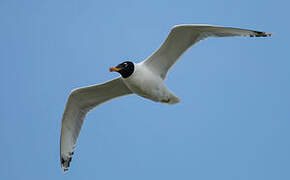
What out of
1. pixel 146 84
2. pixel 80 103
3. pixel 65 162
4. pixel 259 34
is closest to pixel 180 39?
pixel 146 84

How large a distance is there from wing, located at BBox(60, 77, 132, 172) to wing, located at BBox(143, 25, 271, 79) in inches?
30.0

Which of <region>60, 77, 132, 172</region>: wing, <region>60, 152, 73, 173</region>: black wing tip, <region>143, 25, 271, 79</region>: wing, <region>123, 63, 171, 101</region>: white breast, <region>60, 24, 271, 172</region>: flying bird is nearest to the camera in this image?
<region>143, 25, 271, 79</region>: wing

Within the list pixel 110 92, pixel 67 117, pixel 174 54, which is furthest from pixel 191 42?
pixel 67 117

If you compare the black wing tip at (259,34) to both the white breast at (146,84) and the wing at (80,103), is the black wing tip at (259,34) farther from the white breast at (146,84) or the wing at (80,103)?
the wing at (80,103)

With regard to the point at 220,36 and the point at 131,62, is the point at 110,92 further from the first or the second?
the point at 220,36

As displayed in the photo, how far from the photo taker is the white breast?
313 inches

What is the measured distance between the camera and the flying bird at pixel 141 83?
7.81m

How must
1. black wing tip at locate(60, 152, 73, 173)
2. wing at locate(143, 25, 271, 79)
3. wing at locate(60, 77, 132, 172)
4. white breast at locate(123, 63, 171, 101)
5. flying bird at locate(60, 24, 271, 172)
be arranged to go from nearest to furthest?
wing at locate(143, 25, 271, 79) → flying bird at locate(60, 24, 271, 172) → white breast at locate(123, 63, 171, 101) → wing at locate(60, 77, 132, 172) → black wing tip at locate(60, 152, 73, 173)

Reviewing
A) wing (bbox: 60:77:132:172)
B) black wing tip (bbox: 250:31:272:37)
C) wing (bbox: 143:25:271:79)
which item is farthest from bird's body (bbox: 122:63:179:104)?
black wing tip (bbox: 250:31:272:37)

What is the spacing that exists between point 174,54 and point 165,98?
710 mm

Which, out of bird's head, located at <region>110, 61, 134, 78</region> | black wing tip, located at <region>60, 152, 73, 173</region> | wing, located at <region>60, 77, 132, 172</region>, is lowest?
black wing tip, located at <region>60, 152, 73, 173</region>

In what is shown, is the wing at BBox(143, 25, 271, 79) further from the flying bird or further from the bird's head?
the bird's head

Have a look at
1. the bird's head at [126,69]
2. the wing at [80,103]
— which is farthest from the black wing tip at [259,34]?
the wing at [80,103]

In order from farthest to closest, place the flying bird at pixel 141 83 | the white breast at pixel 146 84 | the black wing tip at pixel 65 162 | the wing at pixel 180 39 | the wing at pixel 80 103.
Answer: the black wing tip at pixel 65 162
the wing at pixel 80 103
the white breast at pixel 146 84
the flying bird at pixel 141 83
the wing at pixel 180 39
